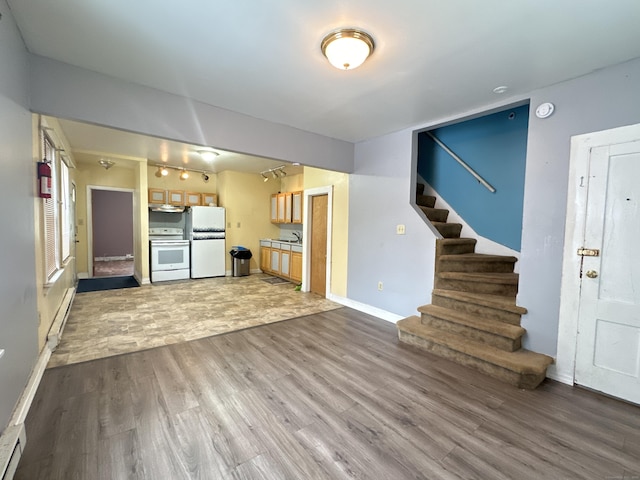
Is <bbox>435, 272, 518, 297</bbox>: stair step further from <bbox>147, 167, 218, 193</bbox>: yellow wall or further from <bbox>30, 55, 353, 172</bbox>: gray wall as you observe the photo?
<bbox>147, 167, 218, 193</bbox>: yellow wall

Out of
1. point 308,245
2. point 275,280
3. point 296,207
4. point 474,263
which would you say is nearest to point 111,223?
point 275,280

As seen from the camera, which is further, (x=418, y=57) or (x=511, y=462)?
(x=418, y=57)

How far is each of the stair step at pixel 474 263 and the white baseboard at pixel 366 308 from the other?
37.6 inches

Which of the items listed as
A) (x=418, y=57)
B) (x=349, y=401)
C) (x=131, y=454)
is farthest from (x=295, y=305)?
(x=418, y=57)

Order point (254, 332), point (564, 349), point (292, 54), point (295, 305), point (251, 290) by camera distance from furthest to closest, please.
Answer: point (251, 290)
point (295, 305)
point (254, 332)
point (564, 349)
point (292, 54)

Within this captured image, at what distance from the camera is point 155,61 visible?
2.18 meters

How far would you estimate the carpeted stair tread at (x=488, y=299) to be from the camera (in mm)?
2678

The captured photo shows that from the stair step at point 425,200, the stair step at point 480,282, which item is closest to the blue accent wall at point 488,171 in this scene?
the stair step at point 425,200

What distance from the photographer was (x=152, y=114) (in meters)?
2.59

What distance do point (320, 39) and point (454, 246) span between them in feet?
8.99

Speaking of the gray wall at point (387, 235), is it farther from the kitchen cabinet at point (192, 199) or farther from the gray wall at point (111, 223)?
the gray wall at point (111, 223)

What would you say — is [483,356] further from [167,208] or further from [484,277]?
[167,208]

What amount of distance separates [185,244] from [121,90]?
4339mm

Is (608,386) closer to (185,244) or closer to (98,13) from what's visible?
(98,13)
